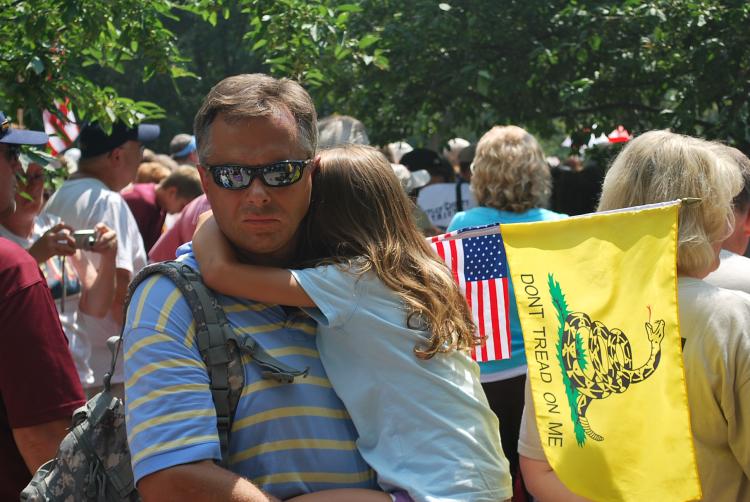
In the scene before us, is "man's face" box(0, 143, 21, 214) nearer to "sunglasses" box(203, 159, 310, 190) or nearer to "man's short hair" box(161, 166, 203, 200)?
"sunglasses" box(203, 159, 310, 190)

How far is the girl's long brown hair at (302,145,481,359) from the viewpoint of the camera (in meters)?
2.29

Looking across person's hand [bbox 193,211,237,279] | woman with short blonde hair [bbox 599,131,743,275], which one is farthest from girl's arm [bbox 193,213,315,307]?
woman with short blonde hair [bbox 599,131,743,275]

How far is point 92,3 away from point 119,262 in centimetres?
151

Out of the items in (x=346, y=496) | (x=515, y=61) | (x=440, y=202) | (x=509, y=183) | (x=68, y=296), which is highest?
(x=515, y=61)

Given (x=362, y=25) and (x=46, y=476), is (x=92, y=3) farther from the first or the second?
(x=362, y=25)

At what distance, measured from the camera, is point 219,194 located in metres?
2.29

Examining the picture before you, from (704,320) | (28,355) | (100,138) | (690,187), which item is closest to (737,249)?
(690,187)

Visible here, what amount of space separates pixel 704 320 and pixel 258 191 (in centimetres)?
124

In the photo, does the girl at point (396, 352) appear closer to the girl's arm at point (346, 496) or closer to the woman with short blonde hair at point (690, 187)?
the girl's arm at point (346, 496)

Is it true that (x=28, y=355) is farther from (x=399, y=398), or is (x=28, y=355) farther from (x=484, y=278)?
(x=484, y=278)

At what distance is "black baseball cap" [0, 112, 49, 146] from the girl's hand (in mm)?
1270

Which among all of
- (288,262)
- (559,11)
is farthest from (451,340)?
(559,11)

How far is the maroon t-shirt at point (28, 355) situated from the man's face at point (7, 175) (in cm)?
48

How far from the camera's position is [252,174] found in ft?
7.34
